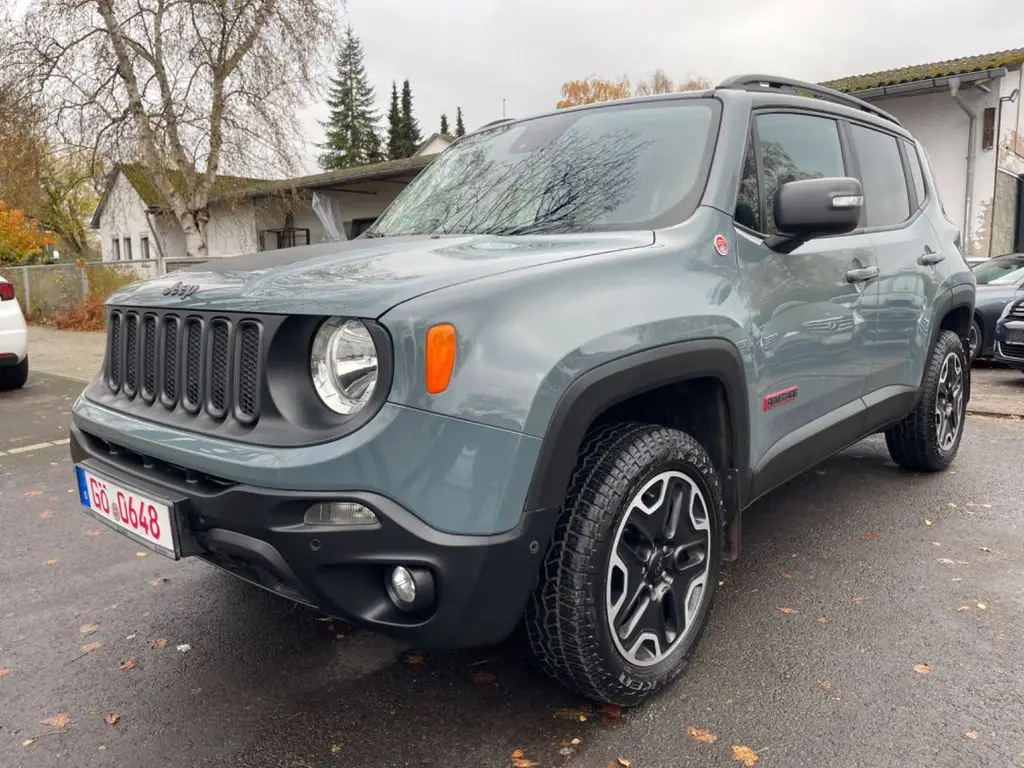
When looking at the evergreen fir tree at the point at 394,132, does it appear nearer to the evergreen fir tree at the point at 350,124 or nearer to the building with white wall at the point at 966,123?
the evergreen fir tree at the point at 350,124

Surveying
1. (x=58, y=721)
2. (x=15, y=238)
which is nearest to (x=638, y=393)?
(x=58, y=721)

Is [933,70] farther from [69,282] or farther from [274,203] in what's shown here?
[69,282]

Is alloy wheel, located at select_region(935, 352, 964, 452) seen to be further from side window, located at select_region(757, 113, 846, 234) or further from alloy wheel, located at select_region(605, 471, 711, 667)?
alloy wheel, located at select_region(605, 471, 711, 667)

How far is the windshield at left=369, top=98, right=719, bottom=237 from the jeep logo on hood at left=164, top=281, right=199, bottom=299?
97 cm

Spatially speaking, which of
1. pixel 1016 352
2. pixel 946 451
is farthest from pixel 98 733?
pixel 1016 352

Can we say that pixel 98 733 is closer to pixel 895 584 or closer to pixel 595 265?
pixel 595 265

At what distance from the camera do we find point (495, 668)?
2.62 metres

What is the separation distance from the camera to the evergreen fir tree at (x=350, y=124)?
2125 inches

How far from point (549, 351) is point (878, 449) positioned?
4146mm

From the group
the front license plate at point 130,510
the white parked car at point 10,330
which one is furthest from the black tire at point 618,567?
the white parked car at point 10,330

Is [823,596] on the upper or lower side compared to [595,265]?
lower

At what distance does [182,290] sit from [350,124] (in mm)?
56803

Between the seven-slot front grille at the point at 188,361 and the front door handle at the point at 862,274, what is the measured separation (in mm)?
2357

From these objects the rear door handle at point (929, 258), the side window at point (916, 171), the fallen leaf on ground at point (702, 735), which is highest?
the side window at point (916, 171)
